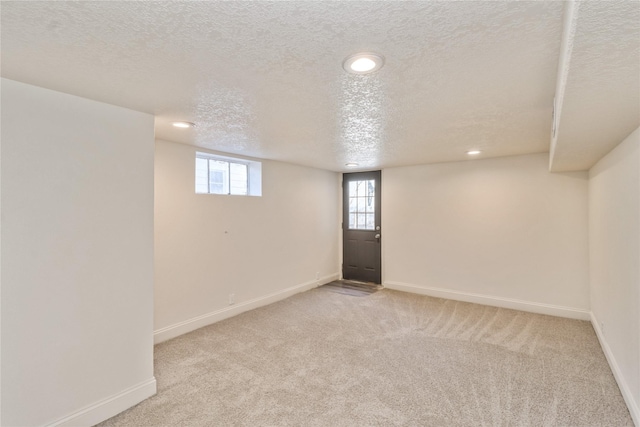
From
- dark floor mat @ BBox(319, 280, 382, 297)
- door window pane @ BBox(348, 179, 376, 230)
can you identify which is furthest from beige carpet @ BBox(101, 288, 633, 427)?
door window pane @ BBox(348, 179, 376, 230)

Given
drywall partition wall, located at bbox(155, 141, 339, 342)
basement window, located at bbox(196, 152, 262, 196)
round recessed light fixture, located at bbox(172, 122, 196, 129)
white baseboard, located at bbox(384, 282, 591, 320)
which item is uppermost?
round recessed light fixture, located at bbox(172, 122, 196, 129)

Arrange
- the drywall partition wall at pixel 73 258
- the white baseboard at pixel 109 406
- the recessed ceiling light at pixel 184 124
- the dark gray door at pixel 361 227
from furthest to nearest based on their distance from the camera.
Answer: the dark gray door at pixel 361 227 < the recessed ceiling light at pixel 184 124 < the white baseboard at pixel 109 406 < the drywall partition wall at pixel 73 258

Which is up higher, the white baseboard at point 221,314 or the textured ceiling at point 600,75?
the textured ceiling at point 600,75

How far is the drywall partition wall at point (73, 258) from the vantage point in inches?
68.8

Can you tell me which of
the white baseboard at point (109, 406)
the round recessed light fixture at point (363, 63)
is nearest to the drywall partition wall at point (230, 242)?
the white baseboard at point (109, 406)

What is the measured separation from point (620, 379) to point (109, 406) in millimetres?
3762

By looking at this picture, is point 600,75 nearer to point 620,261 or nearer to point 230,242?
point 620,261

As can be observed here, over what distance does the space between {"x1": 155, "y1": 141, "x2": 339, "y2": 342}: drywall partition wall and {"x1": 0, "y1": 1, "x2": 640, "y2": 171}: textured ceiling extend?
1083mm

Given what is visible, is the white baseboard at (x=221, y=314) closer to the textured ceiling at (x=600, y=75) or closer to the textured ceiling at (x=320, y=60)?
the textured ceiling at (x=320, y=60)

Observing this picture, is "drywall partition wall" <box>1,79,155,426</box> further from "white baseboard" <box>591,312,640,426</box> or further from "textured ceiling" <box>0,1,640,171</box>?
"white baseboard" <box>591,312,640,426</box>

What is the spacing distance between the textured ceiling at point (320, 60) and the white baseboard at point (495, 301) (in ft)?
7.76

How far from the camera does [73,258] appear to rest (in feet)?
6.42

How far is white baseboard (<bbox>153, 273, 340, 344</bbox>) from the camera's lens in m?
3.24

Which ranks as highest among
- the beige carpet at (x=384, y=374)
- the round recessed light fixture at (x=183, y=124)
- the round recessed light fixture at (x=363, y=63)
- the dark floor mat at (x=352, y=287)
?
the round recessed light fixture at (x=183, y=124)
